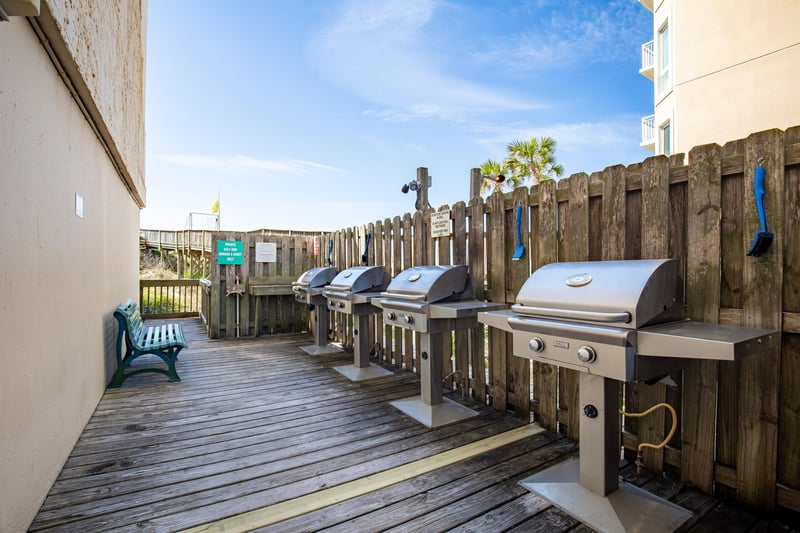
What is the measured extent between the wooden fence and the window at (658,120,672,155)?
10.0m

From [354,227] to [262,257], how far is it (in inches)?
81.8

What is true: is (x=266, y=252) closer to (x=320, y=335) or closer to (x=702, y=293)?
(x=320, y=335)

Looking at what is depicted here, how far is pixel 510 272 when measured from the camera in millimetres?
3100

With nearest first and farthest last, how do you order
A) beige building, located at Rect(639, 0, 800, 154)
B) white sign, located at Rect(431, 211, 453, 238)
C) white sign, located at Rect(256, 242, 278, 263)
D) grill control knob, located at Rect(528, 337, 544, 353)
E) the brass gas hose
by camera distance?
grill control knob, located at Rect(528, 337, 544, 353), the brass gas hose, white sign, located at Rect(431, 211, 453, 238), white sign, located at Rect(256, 242, 278, 263), beige building, located at Rect(639, 0, 800, 154)

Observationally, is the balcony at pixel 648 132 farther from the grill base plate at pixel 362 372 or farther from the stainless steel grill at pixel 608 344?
the stainless steel grill at pixel 608 344

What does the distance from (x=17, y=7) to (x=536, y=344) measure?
7.69 feet

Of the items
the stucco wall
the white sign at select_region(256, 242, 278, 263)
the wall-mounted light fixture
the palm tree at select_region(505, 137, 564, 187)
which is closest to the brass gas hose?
the stucco wall

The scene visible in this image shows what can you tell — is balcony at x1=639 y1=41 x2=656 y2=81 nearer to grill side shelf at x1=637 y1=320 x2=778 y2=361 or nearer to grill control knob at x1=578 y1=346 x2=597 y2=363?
grill side shelf at x1=637 y1=320 x2=778 y2=361

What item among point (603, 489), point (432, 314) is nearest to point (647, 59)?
point (432, 314)

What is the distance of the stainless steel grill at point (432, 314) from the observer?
292 centimetres

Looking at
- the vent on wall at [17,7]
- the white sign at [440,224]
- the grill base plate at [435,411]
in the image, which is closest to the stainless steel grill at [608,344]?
the grill base plate at [435,411]

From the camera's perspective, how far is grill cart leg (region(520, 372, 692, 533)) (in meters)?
1.72

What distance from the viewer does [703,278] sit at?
1971 mm

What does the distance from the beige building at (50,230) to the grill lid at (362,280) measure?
2.28m
